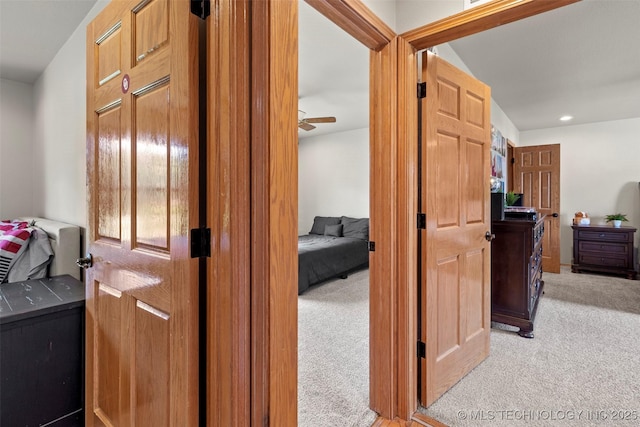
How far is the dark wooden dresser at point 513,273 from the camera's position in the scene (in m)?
2.62

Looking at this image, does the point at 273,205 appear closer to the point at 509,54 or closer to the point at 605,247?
the point at 509,54

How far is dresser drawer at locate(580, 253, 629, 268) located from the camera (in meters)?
4.50

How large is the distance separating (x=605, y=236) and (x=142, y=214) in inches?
234

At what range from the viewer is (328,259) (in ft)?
13.8

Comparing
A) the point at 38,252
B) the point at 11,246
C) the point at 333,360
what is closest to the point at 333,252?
the point at 333,360

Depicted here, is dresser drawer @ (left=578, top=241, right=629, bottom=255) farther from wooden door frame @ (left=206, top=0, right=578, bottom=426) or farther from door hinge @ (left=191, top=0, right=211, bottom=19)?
door hinge @ (left=191, top=0, right=211, bottom=19)

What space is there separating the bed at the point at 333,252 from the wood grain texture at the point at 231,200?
2.87 m

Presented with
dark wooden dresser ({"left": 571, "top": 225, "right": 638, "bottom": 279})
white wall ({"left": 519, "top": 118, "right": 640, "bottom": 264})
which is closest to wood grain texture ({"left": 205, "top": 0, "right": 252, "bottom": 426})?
dark wooden dresser ({"left": 571, "top": 225, "right": 638, "bottom": 279})

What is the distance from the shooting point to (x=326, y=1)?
1255 millimetres

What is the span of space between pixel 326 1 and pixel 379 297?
4.53 feet

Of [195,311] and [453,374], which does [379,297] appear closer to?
[453,374]

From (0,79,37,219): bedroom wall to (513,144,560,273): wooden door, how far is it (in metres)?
6.33

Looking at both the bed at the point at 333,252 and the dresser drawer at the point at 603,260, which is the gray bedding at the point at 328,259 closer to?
the bed at the point at 333,252

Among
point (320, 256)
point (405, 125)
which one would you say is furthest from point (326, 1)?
point (320, 256)
